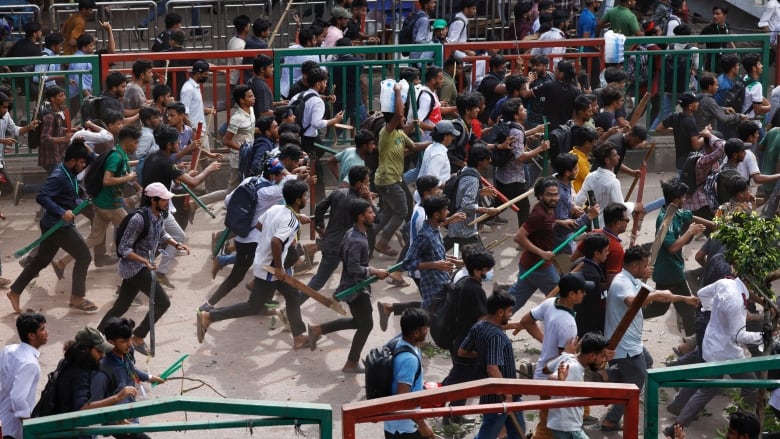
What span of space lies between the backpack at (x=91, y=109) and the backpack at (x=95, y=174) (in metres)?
1.37

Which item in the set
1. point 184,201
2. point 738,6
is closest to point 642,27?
point 738,6

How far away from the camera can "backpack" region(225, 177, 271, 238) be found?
11.4 meters

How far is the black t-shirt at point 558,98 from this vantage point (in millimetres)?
13961

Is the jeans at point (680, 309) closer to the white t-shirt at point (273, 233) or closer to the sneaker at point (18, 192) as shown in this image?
the white t-shirt at point (273, 233)

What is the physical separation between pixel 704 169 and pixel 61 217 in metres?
5.49

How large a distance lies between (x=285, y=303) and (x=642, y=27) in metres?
8.16

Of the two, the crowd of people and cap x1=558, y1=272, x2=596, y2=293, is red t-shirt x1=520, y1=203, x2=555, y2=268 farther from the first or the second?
cap x1=558, y1=272, x2=596, y2=293

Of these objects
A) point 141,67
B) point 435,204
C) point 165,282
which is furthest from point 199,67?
point 435,204

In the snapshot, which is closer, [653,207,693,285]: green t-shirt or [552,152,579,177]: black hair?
[653,207,693,285]: green t-shirt

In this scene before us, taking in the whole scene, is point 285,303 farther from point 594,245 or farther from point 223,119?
point 223,119

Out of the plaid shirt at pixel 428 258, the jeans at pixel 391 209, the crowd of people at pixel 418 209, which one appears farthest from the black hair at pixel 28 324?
the jeans at pixel 391 209

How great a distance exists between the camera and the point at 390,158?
12.7 metres

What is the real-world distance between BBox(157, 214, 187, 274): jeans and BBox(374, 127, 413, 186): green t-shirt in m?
1.86

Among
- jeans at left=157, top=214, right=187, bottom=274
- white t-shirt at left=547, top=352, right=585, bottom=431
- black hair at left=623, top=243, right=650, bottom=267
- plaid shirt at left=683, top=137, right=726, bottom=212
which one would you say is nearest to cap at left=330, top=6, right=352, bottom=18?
jeans at left=157, top=214, right=187, bottom=274
